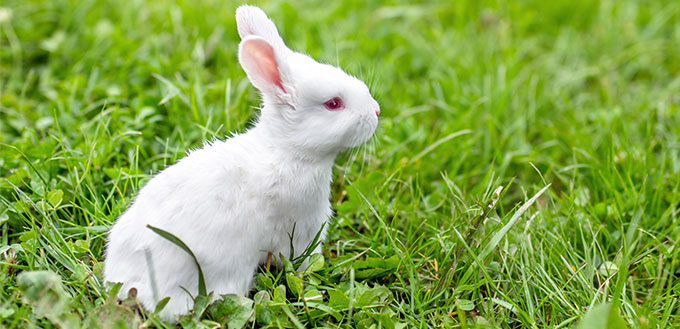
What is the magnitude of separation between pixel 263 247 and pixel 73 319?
72 cm

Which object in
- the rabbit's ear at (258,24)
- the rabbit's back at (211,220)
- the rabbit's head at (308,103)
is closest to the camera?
the rabbit's back at (211,220)

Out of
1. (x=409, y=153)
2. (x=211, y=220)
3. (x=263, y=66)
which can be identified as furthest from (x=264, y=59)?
(x=409, y=153)

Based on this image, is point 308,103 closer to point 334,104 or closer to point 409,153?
point 334,104

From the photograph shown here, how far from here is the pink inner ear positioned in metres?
2.43

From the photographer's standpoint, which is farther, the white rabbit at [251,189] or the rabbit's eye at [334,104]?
the rabbit's eye at [334,104]

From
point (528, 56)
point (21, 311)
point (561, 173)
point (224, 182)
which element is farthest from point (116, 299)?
point (528, 56)

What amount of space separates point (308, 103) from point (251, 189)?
401 millimetres

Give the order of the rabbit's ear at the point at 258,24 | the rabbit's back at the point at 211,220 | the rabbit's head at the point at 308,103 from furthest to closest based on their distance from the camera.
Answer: the rabbit's ear at the point at 258,24, the rabbit's head at the point at 308,103, the rabbit's back at the point at 211,220

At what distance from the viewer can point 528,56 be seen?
516 centimetres

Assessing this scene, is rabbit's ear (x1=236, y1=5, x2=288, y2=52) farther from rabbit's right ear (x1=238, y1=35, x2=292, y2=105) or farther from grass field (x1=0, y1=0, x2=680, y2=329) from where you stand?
grass field (x1=0, y1=0, x2=680, y2=329)

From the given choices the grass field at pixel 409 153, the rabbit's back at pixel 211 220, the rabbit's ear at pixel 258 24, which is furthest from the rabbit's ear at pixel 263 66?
the grass field at pixel 409 153

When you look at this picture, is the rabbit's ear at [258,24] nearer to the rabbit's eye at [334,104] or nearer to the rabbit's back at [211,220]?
the rabbit's eye at [334,104]

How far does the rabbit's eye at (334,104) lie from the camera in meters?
2.57

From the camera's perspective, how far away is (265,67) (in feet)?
8.31
